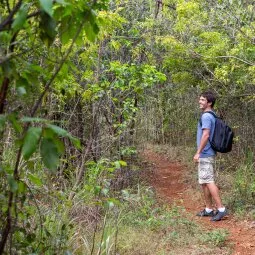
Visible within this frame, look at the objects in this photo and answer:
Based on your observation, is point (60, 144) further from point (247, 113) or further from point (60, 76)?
point (247, 113)

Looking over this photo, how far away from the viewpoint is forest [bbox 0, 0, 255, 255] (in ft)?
6.92

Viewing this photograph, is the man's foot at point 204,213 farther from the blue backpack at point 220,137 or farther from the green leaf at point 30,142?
the green leaf at point 30,142

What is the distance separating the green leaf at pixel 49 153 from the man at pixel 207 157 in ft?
17.9

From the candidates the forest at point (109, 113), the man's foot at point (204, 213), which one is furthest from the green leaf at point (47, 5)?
the man's foot at point (204, 213)

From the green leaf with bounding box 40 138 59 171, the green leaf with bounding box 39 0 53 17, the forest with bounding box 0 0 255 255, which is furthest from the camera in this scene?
the forest with bounding box 0 0 255 255

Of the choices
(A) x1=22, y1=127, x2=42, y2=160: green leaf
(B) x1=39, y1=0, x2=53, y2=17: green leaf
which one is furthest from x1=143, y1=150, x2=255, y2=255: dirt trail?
(B) x1=39, y1=0, x2=53, y2=17: green leaf

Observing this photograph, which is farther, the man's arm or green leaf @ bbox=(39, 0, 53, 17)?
the man's arm

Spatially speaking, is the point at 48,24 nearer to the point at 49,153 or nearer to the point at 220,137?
the point at 49,153

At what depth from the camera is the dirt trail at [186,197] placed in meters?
5.95

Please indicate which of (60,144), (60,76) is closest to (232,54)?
(60,76)

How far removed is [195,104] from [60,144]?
11492 millimetres

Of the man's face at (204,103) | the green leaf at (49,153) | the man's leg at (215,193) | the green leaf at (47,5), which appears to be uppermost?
the man's face at (204,103)

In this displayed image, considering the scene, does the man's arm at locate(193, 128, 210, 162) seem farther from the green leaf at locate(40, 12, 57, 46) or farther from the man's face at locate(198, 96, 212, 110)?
the green leaf at locate(40, 12, 57, 46)

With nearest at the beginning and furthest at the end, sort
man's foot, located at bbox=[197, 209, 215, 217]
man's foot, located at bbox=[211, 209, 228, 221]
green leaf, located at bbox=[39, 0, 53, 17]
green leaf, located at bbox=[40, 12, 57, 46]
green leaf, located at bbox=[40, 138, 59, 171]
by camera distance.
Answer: green leaf, located at bbox=[39, 0, 53, 17]
green leaf, located at bbox=[40, 138, 59, 171]
green leaf, located at bbox=[40, 12, 57, 46]
man's foot, located at bbox=[211, 209, 228, 221]
man's foot, located at bbox=[197, 209, 215, 217]
